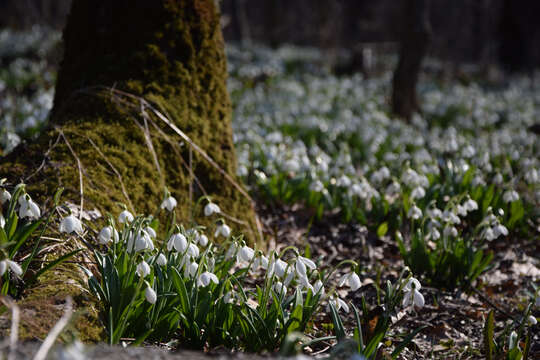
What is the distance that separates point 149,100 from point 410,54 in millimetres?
5531

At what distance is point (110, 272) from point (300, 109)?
6.15m

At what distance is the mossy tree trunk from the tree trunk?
4.90 m

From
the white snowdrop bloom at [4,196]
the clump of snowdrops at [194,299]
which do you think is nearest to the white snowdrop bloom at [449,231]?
the clump of snowdrops at [194,299]

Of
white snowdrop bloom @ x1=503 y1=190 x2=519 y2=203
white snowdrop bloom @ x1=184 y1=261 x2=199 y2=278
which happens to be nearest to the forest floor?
white snowdrop bloom @ x1=503 y1=190 x2=519 y2=203

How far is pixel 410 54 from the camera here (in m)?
7.60

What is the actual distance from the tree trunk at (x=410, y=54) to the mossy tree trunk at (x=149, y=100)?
490 cm

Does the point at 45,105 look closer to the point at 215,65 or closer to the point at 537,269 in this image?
the point at 215,65

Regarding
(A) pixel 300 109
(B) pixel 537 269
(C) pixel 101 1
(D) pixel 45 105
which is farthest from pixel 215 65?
(A) pixel 300 109

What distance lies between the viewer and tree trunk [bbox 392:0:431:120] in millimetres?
7512

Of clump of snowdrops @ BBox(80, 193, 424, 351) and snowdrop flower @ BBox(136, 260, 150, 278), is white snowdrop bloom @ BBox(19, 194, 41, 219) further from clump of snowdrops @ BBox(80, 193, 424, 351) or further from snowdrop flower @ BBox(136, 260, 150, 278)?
snowdrop flower @ BBox(136, 260, 150, 278)

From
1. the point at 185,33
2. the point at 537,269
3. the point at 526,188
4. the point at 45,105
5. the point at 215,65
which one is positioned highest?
the point at 185,33

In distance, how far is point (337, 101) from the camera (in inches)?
361

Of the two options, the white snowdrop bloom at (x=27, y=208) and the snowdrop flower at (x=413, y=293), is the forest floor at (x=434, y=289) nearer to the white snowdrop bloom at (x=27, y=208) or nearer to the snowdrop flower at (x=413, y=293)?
the snowdrop flower at (x=413, y=293)

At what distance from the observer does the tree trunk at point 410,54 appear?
751cm
